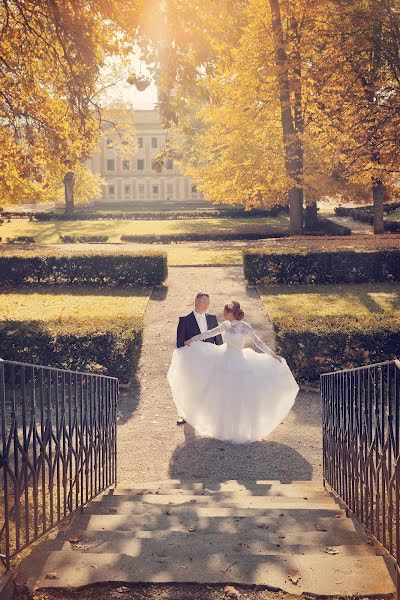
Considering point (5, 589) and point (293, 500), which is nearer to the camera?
point (5, 589)

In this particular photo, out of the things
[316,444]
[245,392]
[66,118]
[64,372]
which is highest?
[66,118]

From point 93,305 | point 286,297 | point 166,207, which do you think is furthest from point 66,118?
point 166,207

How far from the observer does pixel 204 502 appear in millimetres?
6344

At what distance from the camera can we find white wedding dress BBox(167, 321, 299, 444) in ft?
29.8

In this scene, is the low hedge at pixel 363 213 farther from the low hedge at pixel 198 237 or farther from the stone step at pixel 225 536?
the stone step at pixel 225 536

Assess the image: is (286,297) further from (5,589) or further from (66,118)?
(5,589)

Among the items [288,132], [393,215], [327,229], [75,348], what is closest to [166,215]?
[393,215]

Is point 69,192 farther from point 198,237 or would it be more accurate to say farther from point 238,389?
point 238,389

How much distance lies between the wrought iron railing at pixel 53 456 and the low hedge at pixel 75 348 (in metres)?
3.11

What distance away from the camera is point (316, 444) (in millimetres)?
9375

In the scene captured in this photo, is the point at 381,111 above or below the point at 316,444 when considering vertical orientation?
above

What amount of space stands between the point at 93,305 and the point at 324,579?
14585 millimetres

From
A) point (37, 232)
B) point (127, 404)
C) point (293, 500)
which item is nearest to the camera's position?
point (293, 500)

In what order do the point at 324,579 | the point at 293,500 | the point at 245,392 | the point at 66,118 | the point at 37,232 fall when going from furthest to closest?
the point at 37,232, the point at 66,118, the point at 245,392, the point at 293,500, the point at 324,579
